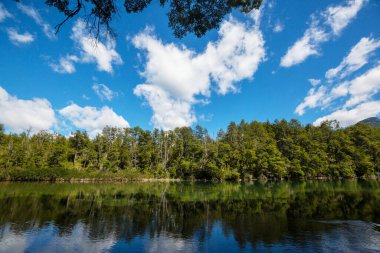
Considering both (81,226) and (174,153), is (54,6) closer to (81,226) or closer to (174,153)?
(81,226)

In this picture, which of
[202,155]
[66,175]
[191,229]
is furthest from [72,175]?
[191,229]

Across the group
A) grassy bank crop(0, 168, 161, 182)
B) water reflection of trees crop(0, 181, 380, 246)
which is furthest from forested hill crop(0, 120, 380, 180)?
water reflection of trees crop(0, 181, 380, 246)

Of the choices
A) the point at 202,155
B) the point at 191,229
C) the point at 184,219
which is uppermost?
the point at 202,155

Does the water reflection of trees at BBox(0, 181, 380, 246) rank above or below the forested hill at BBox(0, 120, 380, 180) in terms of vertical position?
below

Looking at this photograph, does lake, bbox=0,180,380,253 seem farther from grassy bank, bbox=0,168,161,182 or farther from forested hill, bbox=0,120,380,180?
forested hill, bbox=0,120,380,180

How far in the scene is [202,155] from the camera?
215 feet

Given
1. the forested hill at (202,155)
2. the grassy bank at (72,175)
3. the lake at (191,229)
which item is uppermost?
the forested hill at (202,155)

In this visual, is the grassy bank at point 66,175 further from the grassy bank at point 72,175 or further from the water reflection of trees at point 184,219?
the water reflection of trees at point 184,219

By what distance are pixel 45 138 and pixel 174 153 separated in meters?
43.7

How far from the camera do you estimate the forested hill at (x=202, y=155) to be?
191 feet

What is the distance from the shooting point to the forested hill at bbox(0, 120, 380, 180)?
58.2 m

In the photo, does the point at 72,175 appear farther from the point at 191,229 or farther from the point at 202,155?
the point at 191,229

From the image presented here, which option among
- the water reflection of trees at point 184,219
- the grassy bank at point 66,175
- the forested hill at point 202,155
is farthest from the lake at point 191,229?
the forested hill at point 202,155

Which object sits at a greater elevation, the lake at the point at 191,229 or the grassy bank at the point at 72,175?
the grassy bank at the point at 72,175
